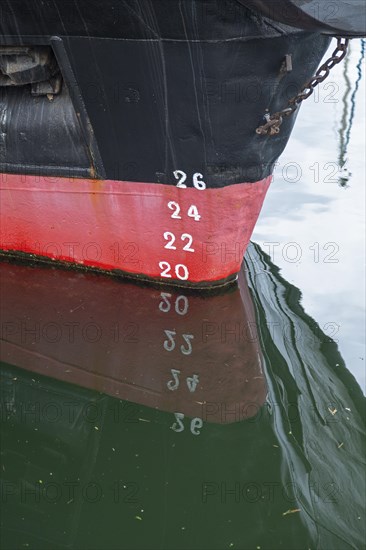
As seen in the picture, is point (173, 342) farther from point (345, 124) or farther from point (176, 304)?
point (345, 124)

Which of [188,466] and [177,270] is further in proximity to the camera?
[177,270]

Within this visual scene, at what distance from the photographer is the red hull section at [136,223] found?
4.57 metres

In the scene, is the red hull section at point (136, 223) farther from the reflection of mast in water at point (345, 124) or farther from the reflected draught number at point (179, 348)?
the reflection of mast in water at point (345, 124)

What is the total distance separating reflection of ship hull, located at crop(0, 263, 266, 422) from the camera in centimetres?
→ 409

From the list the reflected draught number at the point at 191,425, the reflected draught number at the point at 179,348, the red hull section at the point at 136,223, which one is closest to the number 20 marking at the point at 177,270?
the red hull section at the point at 136,223

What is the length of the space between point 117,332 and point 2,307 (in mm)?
689

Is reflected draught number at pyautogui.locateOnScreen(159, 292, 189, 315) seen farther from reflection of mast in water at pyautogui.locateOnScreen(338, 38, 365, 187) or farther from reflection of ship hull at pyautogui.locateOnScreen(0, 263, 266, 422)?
reflection of mast in water at pyautogui.locateOnScreen(338, 38, 365, 187)

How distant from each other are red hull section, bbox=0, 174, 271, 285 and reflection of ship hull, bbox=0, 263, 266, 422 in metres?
0.14

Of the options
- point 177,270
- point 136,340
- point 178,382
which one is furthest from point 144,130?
point 178,382

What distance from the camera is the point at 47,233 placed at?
495 centimetres

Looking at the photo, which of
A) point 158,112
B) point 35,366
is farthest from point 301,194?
point 35,366

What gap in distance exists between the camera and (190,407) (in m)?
4.00

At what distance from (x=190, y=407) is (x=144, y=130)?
1.43 m

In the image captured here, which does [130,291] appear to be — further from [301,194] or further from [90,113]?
[301,194]
